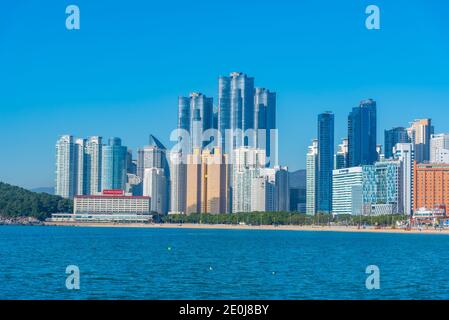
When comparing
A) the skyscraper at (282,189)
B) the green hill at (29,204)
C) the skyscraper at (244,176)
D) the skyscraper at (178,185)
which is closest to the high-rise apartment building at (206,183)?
the skyscraper at (178,185)

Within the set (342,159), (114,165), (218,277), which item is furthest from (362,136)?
(218,277)

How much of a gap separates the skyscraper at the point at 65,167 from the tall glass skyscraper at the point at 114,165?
678 centimetres

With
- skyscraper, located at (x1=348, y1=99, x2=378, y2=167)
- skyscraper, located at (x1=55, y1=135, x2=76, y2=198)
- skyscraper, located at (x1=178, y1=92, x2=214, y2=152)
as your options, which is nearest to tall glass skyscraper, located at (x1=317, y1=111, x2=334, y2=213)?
skyscraper, located at (x1=348, y1=99, x2=378, y2=167)

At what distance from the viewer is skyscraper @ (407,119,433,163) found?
586 feet

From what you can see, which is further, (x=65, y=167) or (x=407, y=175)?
(x=65, y=167)

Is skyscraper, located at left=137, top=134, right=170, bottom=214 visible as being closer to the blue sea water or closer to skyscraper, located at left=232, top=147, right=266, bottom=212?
skyscraper, located at left=232, top=147, right=266, bottom=212

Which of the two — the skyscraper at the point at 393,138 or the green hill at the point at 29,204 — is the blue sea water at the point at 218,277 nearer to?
the green hill at the point at 29,204

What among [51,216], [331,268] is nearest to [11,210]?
[51,216]

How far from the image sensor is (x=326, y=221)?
468ft

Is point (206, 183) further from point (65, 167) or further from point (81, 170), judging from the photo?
point (65, 167)

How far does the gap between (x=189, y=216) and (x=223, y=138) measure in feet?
129

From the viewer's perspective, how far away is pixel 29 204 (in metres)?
152

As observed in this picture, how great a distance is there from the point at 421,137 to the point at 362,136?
1263 centimetres

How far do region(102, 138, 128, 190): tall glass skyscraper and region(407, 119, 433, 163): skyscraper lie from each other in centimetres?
6203
